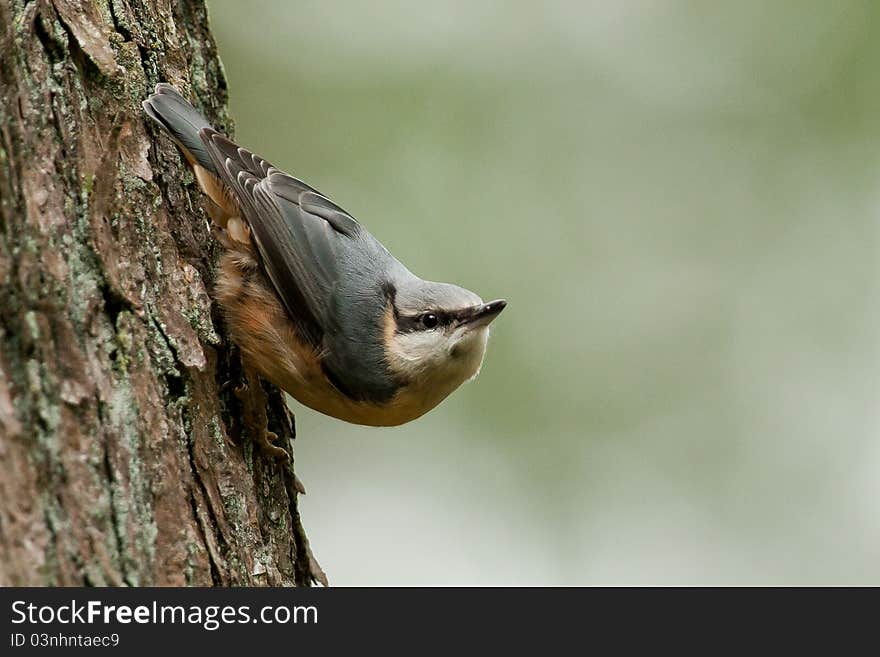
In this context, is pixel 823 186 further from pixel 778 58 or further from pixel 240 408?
pixel 240 408

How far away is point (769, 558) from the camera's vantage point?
771cm

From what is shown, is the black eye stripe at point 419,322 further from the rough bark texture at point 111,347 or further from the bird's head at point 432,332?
the rough bark texture at point 111,347

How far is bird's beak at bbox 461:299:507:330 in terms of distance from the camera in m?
3.54

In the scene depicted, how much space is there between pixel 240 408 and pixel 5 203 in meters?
1.08

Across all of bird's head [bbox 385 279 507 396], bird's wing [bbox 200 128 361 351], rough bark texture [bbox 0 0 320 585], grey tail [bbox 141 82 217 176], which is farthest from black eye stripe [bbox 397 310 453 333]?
grey tail [bbox 141 82 217 176]

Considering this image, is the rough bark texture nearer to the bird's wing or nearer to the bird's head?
the bird's wing

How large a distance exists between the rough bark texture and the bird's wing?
21 cm

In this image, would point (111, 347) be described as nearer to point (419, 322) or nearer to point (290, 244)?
point (290, 244)

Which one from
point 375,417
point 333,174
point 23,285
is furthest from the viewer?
point 333,174

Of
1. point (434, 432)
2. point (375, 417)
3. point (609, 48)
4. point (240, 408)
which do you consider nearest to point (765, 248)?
point (609, 48)

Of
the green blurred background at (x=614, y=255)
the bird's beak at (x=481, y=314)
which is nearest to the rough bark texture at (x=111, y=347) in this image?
the bird's beak at (x=481, y=314)

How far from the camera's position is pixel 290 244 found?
363 centimetres

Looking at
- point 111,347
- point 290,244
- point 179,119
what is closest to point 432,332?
point 290,244

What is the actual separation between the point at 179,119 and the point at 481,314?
4.21 feet
